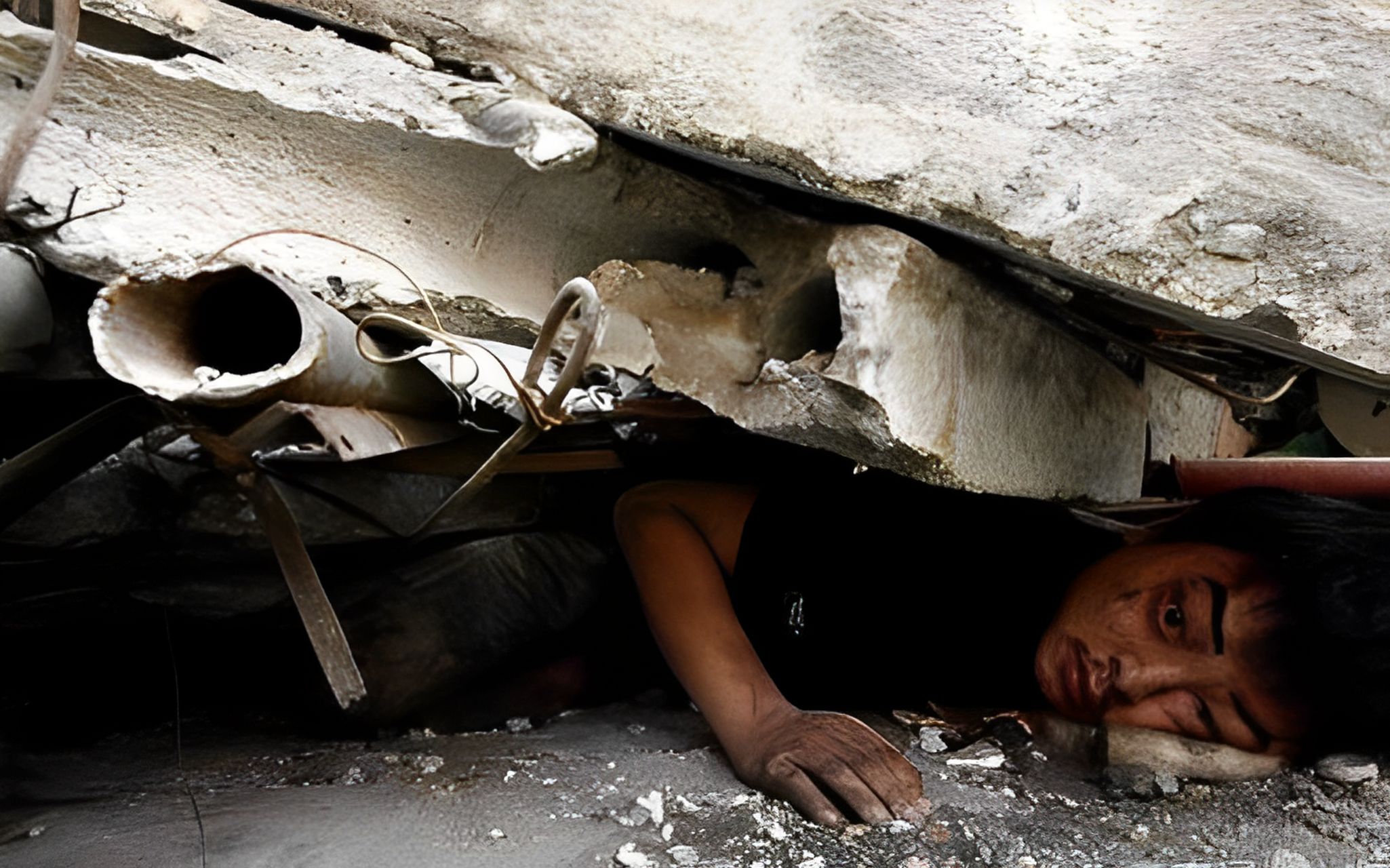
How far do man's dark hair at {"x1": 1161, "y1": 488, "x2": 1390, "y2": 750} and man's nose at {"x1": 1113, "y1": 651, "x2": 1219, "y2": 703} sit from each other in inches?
3.0

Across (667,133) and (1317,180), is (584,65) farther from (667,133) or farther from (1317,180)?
(1317,180)

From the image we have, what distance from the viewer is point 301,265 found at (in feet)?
3.26

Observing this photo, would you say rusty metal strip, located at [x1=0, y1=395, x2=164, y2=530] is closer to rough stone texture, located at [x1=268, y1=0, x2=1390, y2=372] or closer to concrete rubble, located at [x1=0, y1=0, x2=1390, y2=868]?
concrete rubble, located at [x1=0, y1=0, x2=1390, y2=868]

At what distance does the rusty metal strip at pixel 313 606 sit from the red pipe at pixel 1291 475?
4.83 feet

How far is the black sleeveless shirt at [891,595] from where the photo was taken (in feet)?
4.95

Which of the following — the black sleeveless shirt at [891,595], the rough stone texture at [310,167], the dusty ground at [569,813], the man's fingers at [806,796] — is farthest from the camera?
the black sleeveless shirt at [891,595]

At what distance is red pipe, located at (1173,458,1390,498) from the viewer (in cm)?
159

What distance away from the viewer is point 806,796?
1.16 metres

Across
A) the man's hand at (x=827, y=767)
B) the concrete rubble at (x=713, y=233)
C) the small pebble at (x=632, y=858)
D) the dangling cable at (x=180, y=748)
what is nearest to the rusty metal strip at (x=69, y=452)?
the concrete rubble at (x=713, y=233)

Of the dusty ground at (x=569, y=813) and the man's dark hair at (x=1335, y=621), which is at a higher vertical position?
the man's dark hair at (x=1335, y=621)

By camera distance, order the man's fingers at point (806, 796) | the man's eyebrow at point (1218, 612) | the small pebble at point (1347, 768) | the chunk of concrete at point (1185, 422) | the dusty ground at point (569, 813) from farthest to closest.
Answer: the chunk of concrete at point (1185, 422) → the man's eyebrow at point (1218, 612) → the small pebble at point (1347, 768) → the man's fingers at point (806, 796) → the dusty ground at point (569, 813)

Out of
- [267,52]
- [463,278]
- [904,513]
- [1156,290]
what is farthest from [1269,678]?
[267,52]

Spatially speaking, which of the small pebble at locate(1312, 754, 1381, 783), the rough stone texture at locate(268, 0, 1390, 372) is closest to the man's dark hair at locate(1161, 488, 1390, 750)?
the small pebble at locate(1312, 754, 1381, 783)

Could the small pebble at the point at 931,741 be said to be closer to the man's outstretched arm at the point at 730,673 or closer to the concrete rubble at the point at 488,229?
the man's outstretched arm at the point at 730,673
